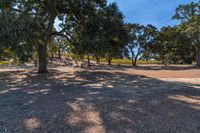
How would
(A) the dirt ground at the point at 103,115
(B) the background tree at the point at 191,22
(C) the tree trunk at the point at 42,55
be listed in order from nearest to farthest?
(A) the dirt ground at the point at 103,115
(C) the tree trunk at the point at 42,55
(B) the background tree at the point at 191,22

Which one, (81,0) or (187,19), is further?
(187,19)

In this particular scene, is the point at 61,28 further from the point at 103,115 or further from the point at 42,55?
the point at 103,115

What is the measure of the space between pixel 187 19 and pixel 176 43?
3435mm

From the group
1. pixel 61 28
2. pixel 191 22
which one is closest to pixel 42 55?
pixel 61 28

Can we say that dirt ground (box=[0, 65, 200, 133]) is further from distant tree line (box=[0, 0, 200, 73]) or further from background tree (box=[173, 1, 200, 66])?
background tree (box=[173, 1, 200, 66])

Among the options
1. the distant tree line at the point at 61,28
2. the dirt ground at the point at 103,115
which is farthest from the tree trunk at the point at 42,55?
the dirt ground at the point at 103,115

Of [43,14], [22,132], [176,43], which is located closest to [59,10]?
[43,14]

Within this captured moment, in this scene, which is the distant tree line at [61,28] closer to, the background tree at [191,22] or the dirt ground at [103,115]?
the dirt ground at [103,115]

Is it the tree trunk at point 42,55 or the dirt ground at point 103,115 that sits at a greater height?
the tree trunk at point 42,55

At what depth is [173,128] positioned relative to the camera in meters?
3.74

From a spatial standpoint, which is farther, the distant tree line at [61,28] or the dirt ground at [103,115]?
the distant tree line at [61,28]

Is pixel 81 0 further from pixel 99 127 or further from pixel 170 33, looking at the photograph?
pixel 170 33

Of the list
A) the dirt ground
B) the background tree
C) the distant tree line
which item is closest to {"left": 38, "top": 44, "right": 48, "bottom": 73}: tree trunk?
the distant tree line

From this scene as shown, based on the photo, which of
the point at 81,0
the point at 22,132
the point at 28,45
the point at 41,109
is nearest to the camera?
the point at 22,132
